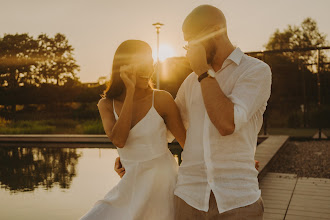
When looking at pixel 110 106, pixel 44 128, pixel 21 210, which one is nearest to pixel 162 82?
pixel 44 128

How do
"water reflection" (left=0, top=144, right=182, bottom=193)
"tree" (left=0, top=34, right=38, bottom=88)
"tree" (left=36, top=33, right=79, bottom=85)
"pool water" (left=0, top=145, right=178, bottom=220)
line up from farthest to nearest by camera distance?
"tree" (left=36, top=33, right=79, bottom=85) < "tree" (left=0, top=34, right=38, bottom=88) < "water reflection" (left=0, top=144, right=182, bottom=193) < "pool water" (left=0, top=145, right=178, bottom=220)

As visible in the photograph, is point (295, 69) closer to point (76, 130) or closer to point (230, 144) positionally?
point (76, 130)

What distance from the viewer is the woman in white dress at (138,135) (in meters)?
1.82

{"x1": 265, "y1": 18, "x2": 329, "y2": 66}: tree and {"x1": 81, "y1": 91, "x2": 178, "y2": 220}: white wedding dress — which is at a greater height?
{"x1": 265, "y1": 18, "x2": 329, "y2": 66}: tree

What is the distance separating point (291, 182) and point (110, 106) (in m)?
4.41

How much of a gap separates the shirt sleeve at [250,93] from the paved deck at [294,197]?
9.02 ft

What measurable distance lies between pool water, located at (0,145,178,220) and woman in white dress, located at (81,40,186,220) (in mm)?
3466

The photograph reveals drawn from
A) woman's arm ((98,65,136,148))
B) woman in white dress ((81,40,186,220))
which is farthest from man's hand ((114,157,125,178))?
woman's arm ((98,65,136,148))

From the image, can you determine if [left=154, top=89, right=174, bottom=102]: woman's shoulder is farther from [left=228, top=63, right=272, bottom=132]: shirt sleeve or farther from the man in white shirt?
[left=228, top=63, right=272, bottom=132]: shirt sleeve

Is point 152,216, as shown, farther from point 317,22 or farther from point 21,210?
point 317,22

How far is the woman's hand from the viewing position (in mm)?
1848

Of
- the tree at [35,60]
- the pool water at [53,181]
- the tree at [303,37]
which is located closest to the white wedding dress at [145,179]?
the pool water at [53,181]

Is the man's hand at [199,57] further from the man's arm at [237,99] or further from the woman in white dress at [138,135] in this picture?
the woman in white dress at [138,135]

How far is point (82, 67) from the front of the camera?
117 feet
